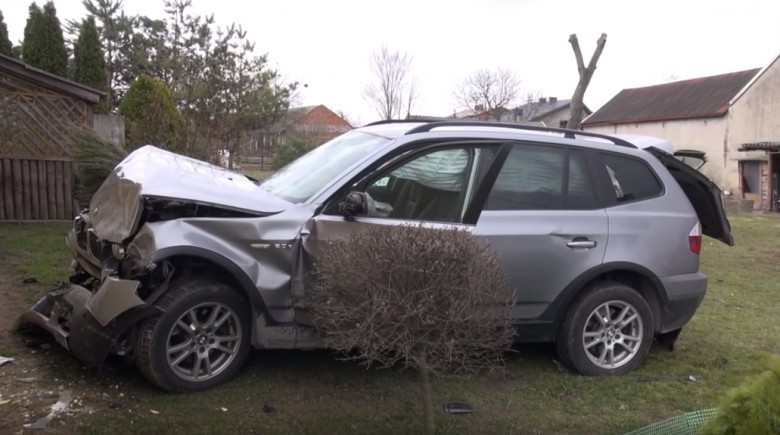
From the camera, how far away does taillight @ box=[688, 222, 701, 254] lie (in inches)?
216

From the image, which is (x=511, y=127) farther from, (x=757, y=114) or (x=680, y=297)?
(x=757, y=114)

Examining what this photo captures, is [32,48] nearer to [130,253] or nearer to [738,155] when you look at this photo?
[130,253]

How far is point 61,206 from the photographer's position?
458 inches

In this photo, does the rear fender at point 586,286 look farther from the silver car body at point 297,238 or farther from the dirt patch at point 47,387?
the dirt patch at point 47,387

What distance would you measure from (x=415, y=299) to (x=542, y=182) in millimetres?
2211

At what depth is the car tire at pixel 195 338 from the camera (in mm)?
4215

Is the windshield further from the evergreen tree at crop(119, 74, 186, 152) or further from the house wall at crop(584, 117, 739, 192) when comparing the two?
the house wall at crop(584, 117, 739, 192)

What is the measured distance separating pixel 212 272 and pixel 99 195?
1407mm

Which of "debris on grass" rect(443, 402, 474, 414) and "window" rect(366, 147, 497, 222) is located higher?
"window" rect(366, 147, 497, 222)

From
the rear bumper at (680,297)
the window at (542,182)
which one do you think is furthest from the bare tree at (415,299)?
the rear bumper at (680,297)

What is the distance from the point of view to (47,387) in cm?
429

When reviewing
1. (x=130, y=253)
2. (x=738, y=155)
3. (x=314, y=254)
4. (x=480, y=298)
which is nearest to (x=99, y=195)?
(x=130, y=253)

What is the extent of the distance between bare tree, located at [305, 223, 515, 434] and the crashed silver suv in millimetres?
982

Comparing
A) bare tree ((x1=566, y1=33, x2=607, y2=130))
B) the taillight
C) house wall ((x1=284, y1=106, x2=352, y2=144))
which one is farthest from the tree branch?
house wall ((x1=284, y1=106, x2=352, y2=144))
